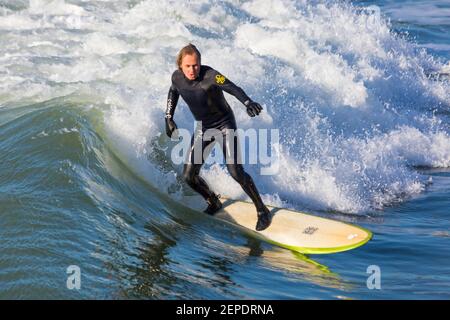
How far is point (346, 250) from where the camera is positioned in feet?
24.0

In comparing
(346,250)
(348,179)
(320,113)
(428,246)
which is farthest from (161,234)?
(320,113)

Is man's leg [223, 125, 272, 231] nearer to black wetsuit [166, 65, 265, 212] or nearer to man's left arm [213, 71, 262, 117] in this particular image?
black wetsuit [166, 65, 265, 212]

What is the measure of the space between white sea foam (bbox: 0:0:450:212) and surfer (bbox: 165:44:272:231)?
3.61ft

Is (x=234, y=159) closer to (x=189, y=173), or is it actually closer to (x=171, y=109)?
(x=189, y=173)

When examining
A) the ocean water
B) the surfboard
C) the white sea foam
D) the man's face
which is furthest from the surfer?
the white sea foam

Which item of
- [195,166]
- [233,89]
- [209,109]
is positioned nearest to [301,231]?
[195,166]

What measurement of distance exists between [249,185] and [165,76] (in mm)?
3846

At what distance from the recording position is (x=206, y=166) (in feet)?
29.6

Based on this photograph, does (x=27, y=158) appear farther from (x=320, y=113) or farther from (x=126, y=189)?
(x=320, y=113)

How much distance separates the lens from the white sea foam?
938 cm

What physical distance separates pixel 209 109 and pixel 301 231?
1.61 meters

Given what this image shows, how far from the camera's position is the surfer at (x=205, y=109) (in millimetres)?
6793

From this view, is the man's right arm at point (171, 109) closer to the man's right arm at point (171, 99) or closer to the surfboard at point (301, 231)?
the man's right arm at point (171, 99)

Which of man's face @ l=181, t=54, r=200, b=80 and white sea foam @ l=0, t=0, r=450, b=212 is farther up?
white sea foam @ l=0, t=0, r=450, b=212
